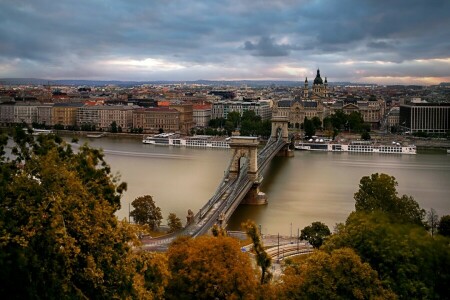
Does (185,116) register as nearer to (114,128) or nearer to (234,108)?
(234,108)

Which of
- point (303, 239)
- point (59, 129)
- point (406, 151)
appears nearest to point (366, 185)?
point (303, 239)

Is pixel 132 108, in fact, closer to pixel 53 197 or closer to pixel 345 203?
pixel 345 203

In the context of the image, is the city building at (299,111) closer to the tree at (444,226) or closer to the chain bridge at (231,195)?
the chain bridge at (231,195)

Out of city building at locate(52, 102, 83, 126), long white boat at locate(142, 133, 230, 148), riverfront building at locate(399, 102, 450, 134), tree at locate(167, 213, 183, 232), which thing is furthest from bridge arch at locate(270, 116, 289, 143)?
tree at locate(167, 213, 183, 232)

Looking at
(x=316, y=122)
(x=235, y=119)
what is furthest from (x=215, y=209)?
(x=316, y=122)

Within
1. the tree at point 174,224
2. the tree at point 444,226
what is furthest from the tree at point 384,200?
the tree at point 174,224
